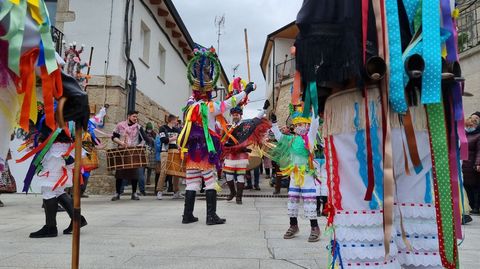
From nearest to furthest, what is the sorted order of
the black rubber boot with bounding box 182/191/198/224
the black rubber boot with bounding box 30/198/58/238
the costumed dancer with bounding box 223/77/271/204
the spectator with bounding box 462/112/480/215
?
the black rubber boot with bounding box 30/198/58/238
the black rubber boot with bounding box 182/191/198/224
the spectator with bounding box 462/112/480/215
the costumed dancer with bounding box 223/77/271/204

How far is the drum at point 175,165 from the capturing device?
811 centimetres

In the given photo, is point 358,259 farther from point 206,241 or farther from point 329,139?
point 206,241

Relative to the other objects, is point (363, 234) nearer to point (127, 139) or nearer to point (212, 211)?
point (212, 211)

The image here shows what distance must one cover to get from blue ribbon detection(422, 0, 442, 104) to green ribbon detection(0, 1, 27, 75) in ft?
5.51

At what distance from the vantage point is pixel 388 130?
1778mm

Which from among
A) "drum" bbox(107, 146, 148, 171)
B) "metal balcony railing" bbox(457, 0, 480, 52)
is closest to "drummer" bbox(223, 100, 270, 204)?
"drum" bbox(107, 146, 148, 171)

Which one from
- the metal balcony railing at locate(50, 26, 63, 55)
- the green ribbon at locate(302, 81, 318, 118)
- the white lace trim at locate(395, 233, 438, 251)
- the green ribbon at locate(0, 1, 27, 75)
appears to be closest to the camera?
the green ribbon at locate(0, 1, 27, 75)

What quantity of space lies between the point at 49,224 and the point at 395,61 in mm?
3965

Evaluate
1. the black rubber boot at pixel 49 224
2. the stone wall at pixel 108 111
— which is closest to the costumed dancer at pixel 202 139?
the black rubber boot at pixel 49 224

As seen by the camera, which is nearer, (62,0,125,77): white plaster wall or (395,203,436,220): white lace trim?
(395,203,436,220): white lace trim

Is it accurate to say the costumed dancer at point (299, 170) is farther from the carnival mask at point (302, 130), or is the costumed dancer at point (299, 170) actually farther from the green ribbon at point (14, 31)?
the green ribbon at point (14, 31)

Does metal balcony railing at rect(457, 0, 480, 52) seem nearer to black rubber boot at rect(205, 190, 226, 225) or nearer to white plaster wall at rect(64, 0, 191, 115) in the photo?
white plaster wall at rect(64, 0, 191, 115)

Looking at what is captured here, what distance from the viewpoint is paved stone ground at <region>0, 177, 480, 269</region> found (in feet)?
→ 10.2

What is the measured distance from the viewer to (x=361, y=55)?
1807mm
